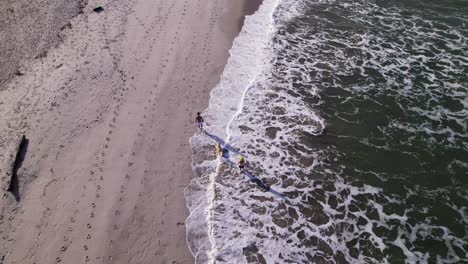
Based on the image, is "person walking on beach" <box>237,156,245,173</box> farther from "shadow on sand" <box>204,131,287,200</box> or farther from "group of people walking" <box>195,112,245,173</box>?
"shadow on sand" <box>204,131,287,200</box>

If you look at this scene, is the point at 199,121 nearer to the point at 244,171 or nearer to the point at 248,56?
the point at 244,171

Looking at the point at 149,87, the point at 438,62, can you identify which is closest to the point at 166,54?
the point at 149,87

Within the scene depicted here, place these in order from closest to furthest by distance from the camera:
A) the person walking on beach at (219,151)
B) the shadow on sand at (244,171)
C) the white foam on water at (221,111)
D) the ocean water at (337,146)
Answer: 1. the white foam on water at (221,111)
2. the ocean water at (337,146)
3. the shadow on sand at (244,171)
4. the person walking on beach at (219,151)

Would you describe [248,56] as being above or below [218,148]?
above

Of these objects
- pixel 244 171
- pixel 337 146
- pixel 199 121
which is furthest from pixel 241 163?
pixel 337 146

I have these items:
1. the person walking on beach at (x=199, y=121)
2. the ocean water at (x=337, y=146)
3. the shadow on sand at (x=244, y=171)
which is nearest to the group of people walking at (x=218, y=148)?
the person walking on beach at (x=199, y=121)

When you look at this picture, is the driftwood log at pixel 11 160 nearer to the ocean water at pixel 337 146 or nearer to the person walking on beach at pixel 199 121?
the ocean water at pixel 337 146

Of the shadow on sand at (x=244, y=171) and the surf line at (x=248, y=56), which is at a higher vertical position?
the surf line at (x=248, y=56)

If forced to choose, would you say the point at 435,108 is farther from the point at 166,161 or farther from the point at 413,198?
the point at 166,161
